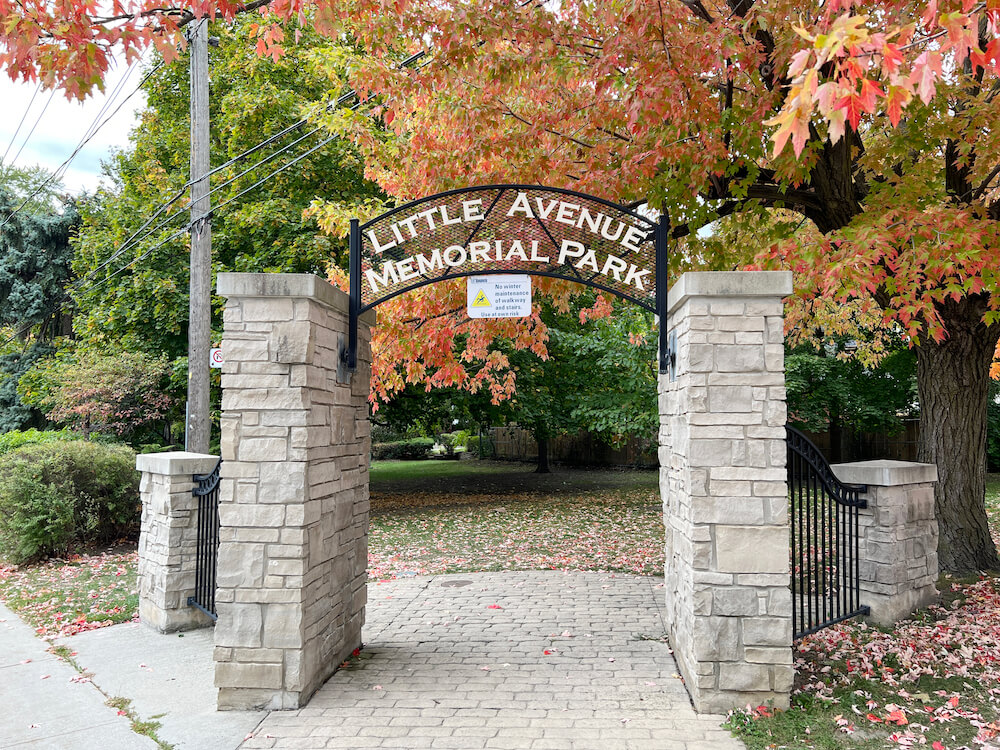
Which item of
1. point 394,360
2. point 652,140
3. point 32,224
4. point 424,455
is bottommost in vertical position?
point 424,455

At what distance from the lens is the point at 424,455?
32000mm

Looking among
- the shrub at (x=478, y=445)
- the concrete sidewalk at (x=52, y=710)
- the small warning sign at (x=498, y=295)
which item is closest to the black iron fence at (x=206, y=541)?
the concrete sidewalk at (x=52, y=710)

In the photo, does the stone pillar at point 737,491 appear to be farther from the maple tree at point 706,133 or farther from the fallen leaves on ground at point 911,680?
the maple tree at point 706,133

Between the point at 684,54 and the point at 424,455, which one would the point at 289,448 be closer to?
the point at 684,54

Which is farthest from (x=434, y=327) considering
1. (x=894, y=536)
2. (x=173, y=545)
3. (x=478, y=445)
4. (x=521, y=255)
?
(x=478, y=445)

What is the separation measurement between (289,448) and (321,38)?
1144 centimetres

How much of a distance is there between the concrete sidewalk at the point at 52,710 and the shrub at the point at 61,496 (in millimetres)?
3590

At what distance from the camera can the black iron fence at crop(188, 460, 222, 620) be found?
18.7ft

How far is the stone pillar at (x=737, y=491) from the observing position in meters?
4.03

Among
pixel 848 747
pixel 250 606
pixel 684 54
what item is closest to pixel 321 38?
pixel 684 54

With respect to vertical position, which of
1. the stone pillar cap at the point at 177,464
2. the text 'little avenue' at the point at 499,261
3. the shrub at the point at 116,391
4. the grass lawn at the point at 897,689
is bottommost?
the grass lawn at the point at 897,689

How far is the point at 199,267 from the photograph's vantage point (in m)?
8.88

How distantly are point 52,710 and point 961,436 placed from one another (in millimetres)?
8118

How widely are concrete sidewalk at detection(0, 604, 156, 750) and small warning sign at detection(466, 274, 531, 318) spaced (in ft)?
11.2
